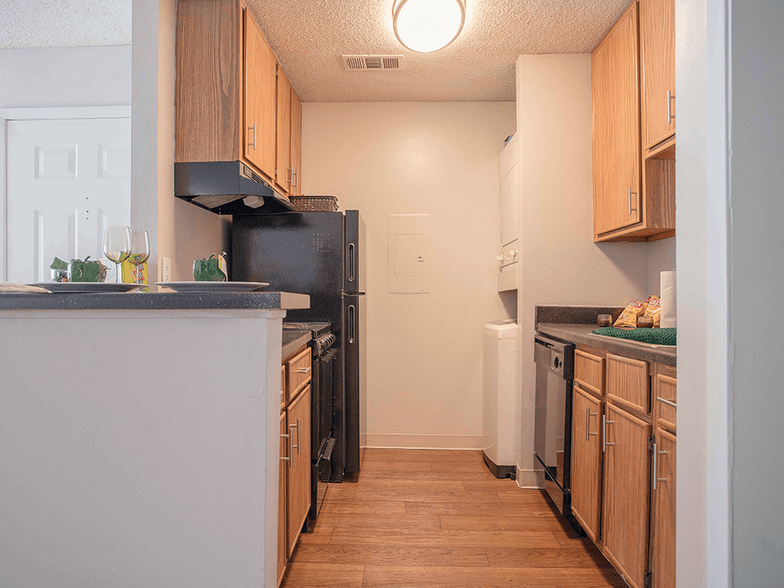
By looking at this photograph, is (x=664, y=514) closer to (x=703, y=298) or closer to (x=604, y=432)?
(x=604, y=432)

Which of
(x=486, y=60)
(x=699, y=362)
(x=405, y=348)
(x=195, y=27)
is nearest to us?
(x=699, y=362)

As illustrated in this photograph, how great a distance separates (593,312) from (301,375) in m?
1.74

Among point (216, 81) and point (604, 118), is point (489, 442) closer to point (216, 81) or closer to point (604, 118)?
point (604, 118)

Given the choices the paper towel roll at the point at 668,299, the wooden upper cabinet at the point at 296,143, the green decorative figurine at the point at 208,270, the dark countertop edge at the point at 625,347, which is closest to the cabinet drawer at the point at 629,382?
the dark countertop edge at the point at 625,347

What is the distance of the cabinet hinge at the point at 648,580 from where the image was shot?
149 cm

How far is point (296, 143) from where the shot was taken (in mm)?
3375

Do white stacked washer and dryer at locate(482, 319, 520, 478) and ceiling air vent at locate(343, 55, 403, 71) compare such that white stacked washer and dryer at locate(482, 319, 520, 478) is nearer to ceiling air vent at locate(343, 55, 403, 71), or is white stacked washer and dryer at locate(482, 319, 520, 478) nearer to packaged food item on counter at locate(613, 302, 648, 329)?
packaged food item on counter at locate(613, 302, 648, 329)

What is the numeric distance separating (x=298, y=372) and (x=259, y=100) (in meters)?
1.48

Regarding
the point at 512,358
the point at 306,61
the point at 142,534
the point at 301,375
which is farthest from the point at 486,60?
the point at 142,534

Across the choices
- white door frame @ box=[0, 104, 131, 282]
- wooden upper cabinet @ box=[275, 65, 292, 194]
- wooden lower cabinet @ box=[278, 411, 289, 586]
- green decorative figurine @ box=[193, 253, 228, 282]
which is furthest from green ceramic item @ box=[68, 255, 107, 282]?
white door frame @ box=[0, 104, 131, 282]

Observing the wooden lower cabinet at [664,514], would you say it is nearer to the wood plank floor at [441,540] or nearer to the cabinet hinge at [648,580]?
the cabinet hinge at [648,580]

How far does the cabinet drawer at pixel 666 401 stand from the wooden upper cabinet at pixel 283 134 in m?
2.22

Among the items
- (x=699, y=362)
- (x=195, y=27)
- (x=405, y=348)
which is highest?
(x=195, y=27)

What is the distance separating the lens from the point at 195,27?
2164mm
